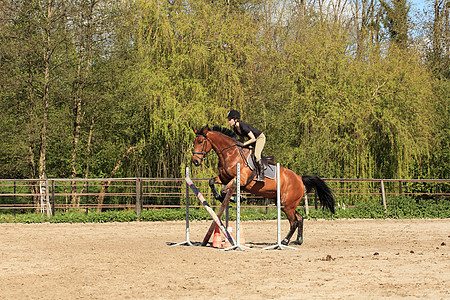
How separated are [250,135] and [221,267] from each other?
3.34m

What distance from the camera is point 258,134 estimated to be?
1197 centimetres

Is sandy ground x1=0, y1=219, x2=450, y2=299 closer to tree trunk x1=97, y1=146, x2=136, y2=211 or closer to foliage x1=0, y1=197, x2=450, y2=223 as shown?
foliage x1=0, y1=197, x2=450, y2=223

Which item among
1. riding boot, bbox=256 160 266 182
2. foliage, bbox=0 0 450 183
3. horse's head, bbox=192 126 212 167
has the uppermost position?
foliage, bbox=0 0 450 183

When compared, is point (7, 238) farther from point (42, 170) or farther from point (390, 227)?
point (390, 227)

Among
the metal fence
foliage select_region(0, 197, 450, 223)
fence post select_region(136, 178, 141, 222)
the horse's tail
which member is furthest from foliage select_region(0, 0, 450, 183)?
the horse's tail

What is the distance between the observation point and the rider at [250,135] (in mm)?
11664

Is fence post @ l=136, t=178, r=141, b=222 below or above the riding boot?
below

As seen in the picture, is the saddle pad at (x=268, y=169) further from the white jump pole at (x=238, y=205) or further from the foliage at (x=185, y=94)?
the foliage at (x=185, y=94)

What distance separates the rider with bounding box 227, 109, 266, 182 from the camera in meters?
11.7

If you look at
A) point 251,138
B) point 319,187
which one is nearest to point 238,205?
point 251,138

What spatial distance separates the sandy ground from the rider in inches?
68.1

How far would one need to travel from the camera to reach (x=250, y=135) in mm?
11766

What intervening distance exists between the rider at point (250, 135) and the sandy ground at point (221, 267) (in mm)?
1730

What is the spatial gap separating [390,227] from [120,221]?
9.02 meters
